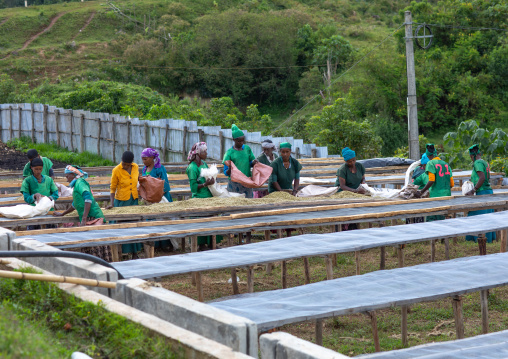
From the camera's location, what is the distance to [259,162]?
8812 mm

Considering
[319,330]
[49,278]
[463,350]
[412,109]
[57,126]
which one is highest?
[57,126]

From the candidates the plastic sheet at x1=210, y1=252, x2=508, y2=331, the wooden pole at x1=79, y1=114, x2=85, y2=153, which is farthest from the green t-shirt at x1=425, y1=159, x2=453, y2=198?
the wooden pole at x1=79, y1=114, x2=85, y2=153

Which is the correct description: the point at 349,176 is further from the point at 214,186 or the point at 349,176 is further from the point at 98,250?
the point at 98,250

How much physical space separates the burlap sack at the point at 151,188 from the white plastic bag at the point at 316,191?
6.65ft

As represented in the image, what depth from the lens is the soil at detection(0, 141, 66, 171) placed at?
1853 centimetres

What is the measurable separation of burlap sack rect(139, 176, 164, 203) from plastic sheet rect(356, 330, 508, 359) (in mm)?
5196

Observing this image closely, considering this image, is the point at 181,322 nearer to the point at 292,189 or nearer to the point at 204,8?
the point at 292,189

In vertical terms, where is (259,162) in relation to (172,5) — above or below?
below

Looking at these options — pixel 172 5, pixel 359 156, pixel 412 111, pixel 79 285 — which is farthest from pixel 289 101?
pixel 79 285

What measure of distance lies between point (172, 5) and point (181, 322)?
44.3 m

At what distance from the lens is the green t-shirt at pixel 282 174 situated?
8.71 meters

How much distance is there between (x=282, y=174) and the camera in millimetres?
8742

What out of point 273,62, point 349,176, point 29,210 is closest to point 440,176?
point 349,176

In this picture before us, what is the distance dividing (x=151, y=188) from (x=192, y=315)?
16.8 feet
